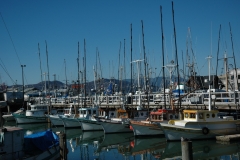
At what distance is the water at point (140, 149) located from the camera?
25969 millimetres

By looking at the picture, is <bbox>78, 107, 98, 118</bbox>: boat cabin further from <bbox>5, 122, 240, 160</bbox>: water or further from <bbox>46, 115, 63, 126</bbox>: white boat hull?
<bbox>5, 122, 240, 160</bbox>: water

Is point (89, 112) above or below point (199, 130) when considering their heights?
above

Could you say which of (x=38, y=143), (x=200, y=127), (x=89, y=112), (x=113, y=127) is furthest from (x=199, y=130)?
(x=89, y=112)

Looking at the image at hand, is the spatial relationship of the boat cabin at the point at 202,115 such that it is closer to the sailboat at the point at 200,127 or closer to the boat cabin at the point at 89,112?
the sailboat at the point at 200,127

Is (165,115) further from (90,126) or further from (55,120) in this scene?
(55,120)

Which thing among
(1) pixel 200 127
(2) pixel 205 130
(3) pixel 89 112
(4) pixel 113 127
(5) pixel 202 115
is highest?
(5) pixel 202 115

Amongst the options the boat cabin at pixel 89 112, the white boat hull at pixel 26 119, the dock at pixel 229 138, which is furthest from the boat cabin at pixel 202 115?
the white boat hull at pixel 26 119

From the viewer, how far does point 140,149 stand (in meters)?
29.8

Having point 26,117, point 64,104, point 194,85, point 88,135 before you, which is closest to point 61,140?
point 88,135

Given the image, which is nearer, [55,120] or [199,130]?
[199,130]

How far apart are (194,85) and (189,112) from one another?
32.2 meters

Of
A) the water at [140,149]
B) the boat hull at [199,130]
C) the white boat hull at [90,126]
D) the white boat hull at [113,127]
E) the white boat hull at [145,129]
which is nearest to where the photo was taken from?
the water at [140,149]

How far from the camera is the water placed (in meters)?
26.0

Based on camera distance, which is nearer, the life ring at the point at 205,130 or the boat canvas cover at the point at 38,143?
the boat canvas cover at the point at 38,143
